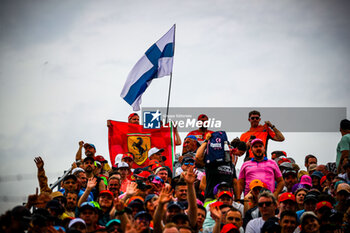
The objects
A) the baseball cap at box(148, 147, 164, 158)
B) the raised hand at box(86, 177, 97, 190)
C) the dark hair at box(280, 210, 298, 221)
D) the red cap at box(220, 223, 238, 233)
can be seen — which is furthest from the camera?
the baseball cap at box(148, 147, 164, 158)

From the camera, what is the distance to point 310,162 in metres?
15.8

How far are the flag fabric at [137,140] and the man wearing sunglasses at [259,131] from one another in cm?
278

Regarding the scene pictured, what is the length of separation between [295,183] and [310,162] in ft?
9.39

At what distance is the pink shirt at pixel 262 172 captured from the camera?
39.7 ft

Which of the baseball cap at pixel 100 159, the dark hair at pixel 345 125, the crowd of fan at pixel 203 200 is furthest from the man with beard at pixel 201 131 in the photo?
the dark hair at pixel 345 125

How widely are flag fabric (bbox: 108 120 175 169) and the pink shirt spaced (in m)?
4.85

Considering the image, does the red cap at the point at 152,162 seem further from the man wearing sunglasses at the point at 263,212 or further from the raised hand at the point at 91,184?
the man wearing sunglasses at the point at 263,212

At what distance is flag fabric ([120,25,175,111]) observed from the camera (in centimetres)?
1908

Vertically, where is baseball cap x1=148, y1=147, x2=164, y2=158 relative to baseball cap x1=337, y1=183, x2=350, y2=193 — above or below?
above

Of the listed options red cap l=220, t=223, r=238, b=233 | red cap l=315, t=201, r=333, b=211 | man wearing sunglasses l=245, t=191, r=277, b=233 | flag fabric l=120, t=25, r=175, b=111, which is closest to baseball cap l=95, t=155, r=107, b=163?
flag fabric l=120, t=25, r=175, b=111

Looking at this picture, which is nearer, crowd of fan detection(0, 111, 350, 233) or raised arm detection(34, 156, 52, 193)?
crowd of fan detection(0, 111, 350, 233)

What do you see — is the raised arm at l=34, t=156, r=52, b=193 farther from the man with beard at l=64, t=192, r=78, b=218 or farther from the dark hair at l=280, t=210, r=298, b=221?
the dark hair at l=280, t=210, r=298, b=221

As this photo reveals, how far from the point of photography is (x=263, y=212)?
10.1 m

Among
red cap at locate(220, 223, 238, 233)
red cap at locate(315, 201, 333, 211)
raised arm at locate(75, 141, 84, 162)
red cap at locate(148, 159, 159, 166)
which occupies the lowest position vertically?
red cap at locate(220, 223, 238, 233)
